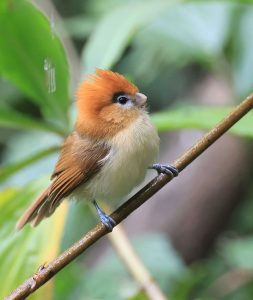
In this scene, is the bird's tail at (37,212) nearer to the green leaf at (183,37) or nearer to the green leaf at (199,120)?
the green leaf at (199,120)

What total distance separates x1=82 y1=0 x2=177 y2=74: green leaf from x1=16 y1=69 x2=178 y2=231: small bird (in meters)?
0.38

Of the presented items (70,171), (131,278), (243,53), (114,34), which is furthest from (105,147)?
(243,53)

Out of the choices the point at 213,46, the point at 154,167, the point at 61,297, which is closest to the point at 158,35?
the point at 213,46

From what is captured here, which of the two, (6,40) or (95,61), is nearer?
(6,40)

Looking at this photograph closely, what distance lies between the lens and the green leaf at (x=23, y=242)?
6.81 ft

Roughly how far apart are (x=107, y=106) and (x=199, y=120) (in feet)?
0.91

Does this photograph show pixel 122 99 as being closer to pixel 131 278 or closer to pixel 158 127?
pixel 158 127

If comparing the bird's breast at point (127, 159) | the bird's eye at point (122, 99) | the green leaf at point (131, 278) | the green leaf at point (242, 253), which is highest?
the bird's eye at point (122, 99)

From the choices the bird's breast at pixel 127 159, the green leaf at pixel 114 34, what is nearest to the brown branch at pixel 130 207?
the bird's breast at pixel 127 159

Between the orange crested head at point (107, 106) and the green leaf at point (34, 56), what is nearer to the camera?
the orange crested head at point (107, 106)

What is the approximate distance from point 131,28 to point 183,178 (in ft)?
6.28

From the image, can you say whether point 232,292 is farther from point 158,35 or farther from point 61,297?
point 158,35

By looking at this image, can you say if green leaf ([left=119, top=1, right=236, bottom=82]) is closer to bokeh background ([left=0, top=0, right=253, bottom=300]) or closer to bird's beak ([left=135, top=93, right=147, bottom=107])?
bokeh background ([left=0, top=0, right=253, bottom=300])

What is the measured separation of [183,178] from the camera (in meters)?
4.35
